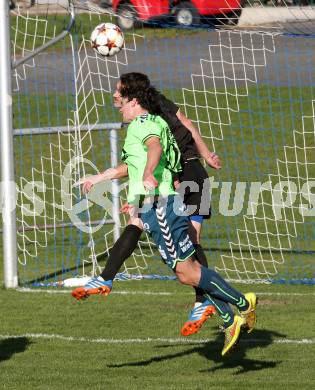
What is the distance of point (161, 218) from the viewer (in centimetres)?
828

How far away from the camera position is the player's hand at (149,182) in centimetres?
805

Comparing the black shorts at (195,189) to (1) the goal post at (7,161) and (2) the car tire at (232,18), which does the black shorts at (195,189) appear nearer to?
(1) the goal post at (7,161)

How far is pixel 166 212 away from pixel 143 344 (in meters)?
1.58

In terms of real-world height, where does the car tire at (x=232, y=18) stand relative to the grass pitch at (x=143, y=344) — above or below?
above

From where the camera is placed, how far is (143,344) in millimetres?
9422

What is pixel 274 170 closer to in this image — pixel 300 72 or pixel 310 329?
pixel 300 72

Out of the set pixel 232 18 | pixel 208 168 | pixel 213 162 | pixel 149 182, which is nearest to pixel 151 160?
pixel 149 182

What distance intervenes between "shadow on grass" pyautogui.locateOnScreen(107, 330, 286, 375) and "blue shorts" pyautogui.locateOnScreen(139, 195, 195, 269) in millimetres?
904

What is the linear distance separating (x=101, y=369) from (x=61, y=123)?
571 inches

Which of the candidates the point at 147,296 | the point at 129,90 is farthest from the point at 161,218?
the point at 147,296

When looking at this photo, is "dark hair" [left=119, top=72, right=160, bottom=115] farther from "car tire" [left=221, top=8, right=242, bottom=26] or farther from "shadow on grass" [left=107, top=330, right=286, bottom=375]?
"car tire" [left=221, top=8, right=242, bottom=26]

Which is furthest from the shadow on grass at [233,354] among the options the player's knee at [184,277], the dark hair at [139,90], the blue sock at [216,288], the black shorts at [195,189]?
the dark hair at [139,90]

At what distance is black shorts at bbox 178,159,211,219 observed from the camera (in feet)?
33.6

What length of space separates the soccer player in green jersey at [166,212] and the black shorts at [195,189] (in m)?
1.66
